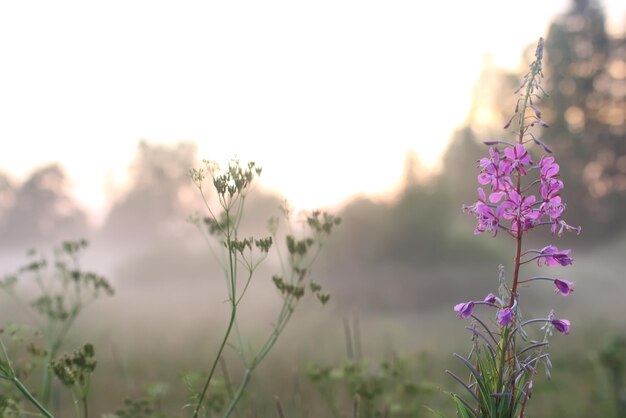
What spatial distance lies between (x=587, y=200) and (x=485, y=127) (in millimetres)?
9444

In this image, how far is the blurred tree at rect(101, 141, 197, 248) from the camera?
3281 centimetres

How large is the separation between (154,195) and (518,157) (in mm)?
32256

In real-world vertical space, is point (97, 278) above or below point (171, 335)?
below

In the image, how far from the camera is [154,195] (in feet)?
112

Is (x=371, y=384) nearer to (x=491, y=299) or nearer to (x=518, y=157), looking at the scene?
(x=491, y=299)

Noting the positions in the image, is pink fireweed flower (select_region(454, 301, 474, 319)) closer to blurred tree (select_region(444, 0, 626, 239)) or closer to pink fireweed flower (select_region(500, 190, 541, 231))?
pink fireweed flower (select_region(500, 190, 541, 231))

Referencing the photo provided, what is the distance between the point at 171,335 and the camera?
51.0 ft

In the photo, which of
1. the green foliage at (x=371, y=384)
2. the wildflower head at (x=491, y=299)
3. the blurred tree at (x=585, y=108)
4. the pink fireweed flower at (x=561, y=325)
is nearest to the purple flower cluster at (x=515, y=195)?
the wildflower head at (x=491, y=299)

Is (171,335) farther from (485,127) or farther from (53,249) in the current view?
(485,127)

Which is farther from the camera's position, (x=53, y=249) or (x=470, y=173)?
(x=470, y=173)

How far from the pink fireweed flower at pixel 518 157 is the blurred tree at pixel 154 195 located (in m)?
29.7

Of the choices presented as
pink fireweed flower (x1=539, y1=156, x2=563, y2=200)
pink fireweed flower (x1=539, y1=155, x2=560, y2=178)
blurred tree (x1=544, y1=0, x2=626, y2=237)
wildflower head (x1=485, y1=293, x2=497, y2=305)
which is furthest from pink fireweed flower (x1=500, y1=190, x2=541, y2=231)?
blurred tree (x1=544, y1=0, x2=626, y2=237)

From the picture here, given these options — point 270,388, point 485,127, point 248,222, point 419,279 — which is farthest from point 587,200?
point 270,388

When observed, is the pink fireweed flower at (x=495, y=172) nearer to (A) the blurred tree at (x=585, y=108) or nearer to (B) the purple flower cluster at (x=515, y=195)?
(B) the purple flower cluster at (x=515, y=195)
